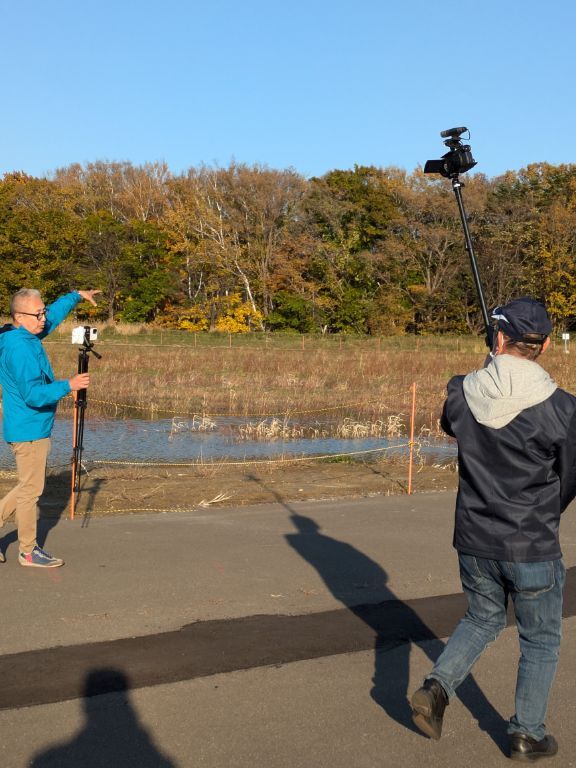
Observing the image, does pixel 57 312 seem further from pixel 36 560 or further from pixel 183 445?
pixel 183 445

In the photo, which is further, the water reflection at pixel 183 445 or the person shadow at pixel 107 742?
the water reflection at pixel 183 445

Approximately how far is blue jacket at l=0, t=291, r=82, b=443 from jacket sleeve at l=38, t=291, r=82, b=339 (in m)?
0.30

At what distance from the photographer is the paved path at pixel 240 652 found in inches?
171

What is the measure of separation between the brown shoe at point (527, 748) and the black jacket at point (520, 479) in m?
0.76

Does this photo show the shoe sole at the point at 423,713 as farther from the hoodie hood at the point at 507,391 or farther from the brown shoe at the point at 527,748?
the hoodie hood at the point at 507,391

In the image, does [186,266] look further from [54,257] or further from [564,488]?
[564,488]

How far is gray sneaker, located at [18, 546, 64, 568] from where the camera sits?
7.20 m

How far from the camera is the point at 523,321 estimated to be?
164 inches

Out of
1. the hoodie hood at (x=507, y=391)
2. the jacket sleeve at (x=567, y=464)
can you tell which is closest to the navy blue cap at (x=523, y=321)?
the hoodie hood at (x=507, y=391)

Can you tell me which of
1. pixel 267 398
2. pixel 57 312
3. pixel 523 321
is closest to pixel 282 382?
pixel 267 398

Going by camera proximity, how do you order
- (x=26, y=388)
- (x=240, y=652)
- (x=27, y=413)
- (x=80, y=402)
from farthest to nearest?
(x=80, y=402) < (x=27, y=413) < (x=26, y=388) < (x=240, y=652)

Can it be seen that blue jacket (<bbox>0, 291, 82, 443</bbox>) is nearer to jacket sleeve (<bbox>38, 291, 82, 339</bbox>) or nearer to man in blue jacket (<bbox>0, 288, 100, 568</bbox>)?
man in blue jacket (<bbox>0, 288, 100, 568</bbox>)

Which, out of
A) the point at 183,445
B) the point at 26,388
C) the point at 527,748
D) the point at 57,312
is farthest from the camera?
the point at 183,445

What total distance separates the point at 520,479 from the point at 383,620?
2400mm
